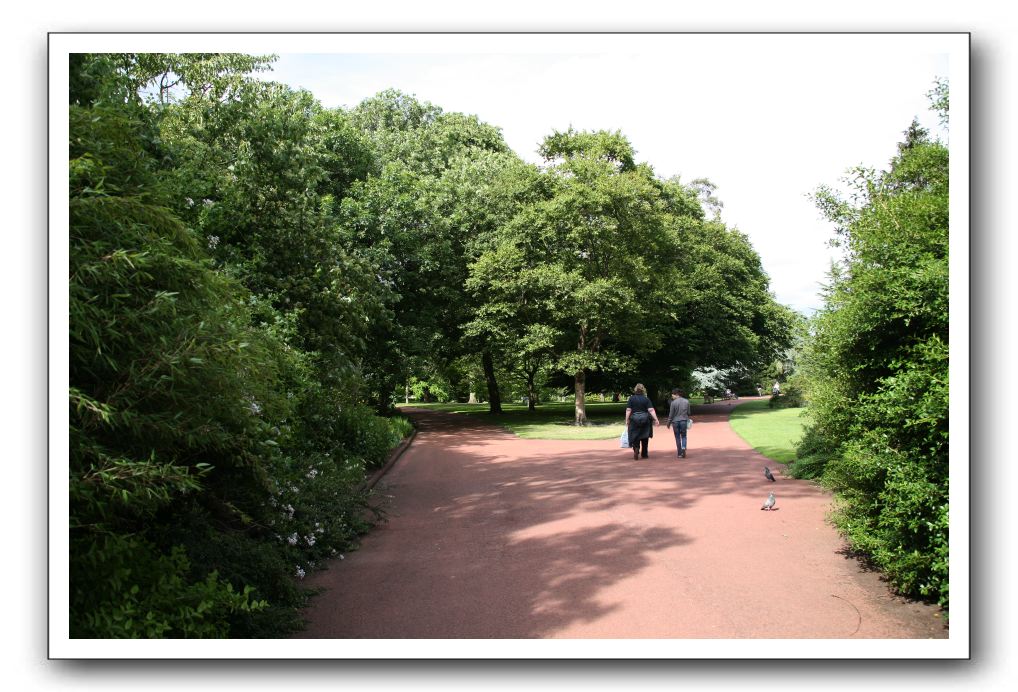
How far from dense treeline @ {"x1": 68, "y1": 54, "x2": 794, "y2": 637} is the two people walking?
5.64 metres

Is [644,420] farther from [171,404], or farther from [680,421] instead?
[171,404]

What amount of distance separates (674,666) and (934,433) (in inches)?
96.1

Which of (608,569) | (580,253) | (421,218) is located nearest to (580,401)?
(580,253)

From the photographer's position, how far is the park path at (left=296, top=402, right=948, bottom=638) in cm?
476

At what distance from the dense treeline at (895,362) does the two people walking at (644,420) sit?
28.2 feet

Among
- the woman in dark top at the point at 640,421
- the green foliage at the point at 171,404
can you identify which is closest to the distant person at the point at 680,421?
the woman in dark top at the point at 640,421

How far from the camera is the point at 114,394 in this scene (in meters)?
3.40

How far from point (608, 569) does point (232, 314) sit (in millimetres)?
4041

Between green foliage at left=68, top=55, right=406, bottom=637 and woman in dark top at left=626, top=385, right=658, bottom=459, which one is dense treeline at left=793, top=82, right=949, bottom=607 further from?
woman in dark top at left=626, top=385, right=658, bottom=459

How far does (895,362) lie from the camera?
4895 millimetres
